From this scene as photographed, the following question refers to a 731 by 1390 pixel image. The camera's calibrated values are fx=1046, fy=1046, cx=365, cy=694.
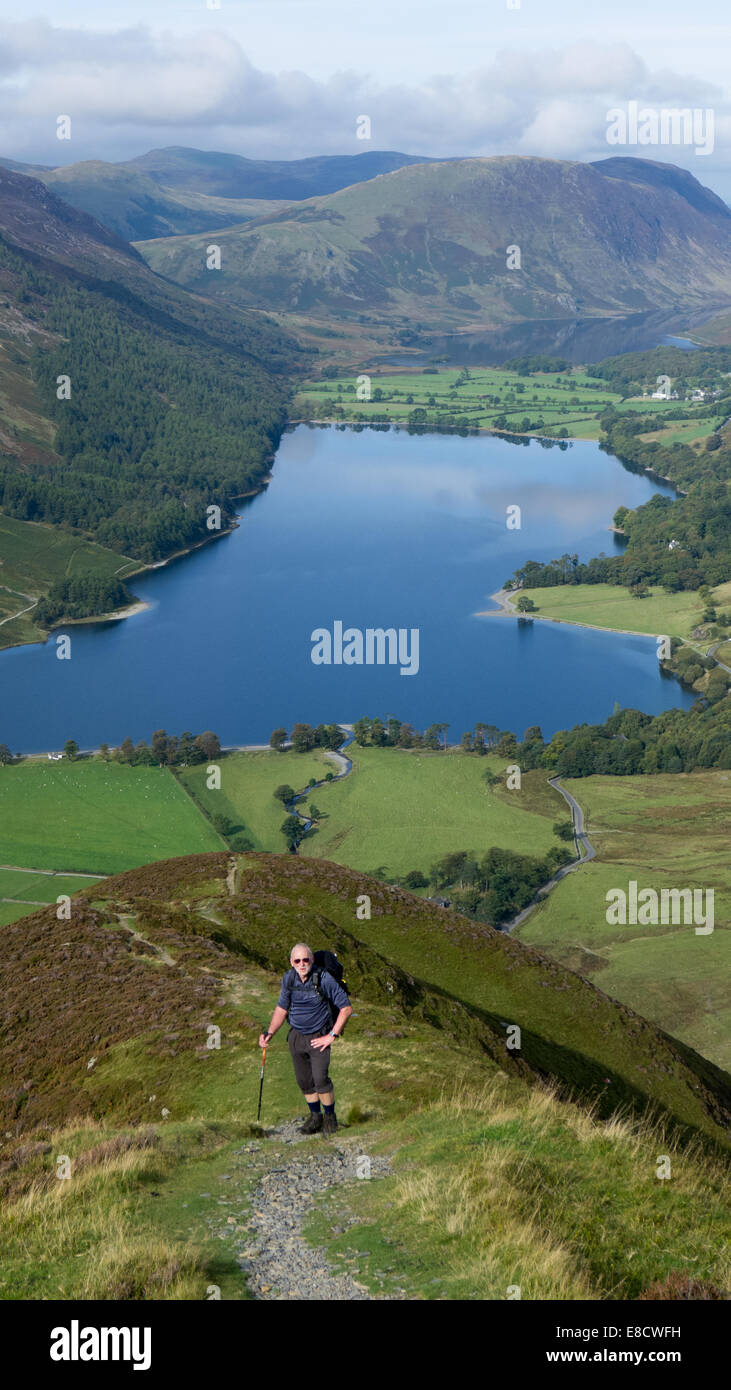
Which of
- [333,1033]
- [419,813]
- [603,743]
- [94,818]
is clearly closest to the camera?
[333,1033]

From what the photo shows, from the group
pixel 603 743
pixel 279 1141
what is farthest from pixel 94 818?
pixel 279 1141

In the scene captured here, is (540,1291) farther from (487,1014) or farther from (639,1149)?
(487,1014)

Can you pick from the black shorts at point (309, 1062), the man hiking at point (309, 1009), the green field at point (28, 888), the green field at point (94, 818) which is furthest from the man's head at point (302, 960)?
the green field at point (94, 818)

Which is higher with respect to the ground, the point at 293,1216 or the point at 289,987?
the point at 289,987

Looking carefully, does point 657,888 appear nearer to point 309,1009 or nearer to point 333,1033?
point 309,1009

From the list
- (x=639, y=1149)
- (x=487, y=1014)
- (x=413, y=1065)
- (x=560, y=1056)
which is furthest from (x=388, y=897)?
(x=639, y=1149)

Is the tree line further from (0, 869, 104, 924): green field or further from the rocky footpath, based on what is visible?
the rocky footpath

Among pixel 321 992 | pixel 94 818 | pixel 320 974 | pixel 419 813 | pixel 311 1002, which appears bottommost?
pixel 419 813
